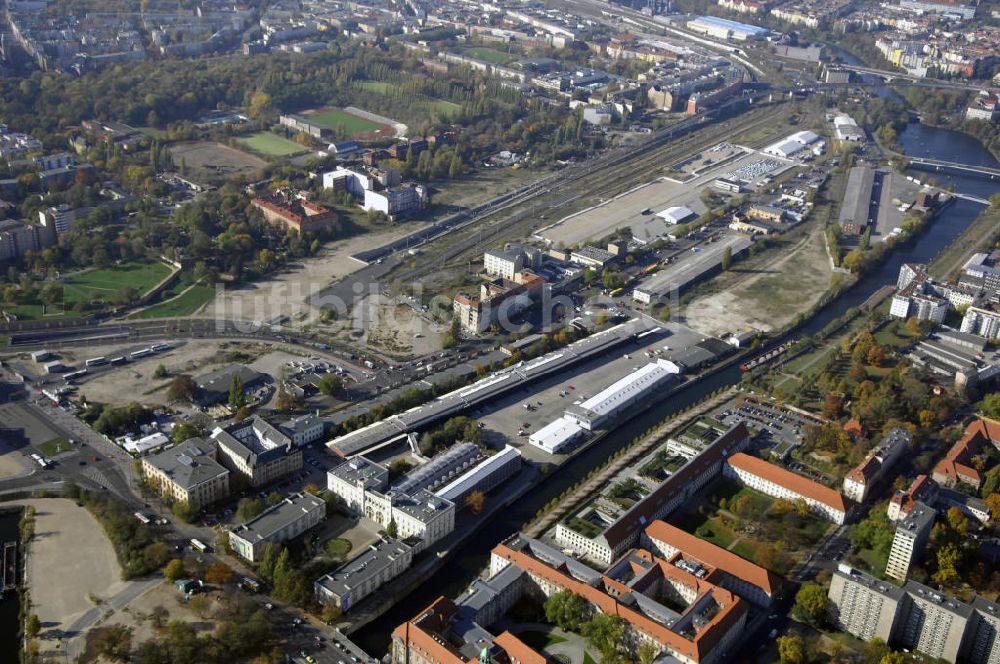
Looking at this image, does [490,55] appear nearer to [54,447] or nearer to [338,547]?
[54,447]

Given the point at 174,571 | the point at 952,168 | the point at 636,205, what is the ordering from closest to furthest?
the point at 174,571
the point at 636,205
the point at 952,168

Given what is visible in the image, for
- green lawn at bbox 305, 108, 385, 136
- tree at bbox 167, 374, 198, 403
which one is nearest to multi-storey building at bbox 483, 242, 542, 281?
tree at bbox 167, 374, 198, 403

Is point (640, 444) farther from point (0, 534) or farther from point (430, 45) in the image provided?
point (430, 45)

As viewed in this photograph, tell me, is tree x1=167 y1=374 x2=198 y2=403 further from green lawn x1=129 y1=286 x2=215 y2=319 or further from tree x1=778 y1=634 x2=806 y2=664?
tree x1=778 y1=634 x2=806 y2=664

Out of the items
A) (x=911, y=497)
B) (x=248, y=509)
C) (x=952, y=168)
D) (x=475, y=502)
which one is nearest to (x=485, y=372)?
(x=475, y=502)

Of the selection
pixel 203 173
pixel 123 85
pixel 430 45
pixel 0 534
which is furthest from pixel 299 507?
pixel 430 45

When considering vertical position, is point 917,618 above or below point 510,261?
below
